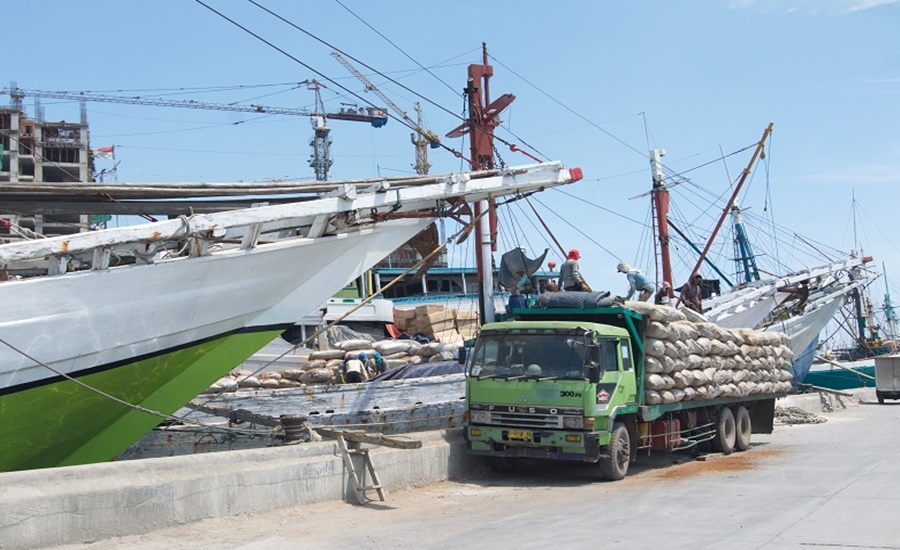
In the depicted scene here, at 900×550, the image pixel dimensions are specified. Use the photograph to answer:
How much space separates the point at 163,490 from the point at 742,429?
12.5 metres

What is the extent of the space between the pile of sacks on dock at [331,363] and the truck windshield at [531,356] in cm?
505

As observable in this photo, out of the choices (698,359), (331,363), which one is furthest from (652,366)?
(331,363)

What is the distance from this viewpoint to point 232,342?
1201 centimetres

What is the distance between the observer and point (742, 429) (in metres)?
17.3

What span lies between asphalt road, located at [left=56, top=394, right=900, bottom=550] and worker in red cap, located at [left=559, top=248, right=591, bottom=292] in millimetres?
3068

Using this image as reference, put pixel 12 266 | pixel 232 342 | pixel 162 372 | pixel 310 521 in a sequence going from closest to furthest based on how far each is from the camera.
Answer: pixel 310 521
pixel 12 266
pixel 162 372
pixel 232 342

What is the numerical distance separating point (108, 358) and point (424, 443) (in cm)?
451

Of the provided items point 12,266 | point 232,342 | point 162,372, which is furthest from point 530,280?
point 12,266

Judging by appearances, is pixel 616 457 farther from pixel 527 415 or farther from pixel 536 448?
pixel 527 415

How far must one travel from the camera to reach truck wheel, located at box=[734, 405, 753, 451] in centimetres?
1708

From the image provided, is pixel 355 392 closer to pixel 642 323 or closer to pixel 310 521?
pixel 642 323

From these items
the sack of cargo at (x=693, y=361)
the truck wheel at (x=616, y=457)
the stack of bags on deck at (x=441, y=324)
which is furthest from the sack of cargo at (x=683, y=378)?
the stack of bags on deck at (x=441, y=324)

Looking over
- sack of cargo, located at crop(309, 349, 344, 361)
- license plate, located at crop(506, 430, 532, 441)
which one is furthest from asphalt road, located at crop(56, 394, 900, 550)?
sack of cargo, located at crop(309, 349, 344, 361)

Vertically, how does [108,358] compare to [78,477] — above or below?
above
